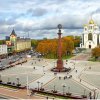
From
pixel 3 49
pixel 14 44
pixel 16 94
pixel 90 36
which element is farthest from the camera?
pixel 90 36

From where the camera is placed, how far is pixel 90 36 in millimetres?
152250

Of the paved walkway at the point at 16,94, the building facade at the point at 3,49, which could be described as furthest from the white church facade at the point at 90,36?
the paved walkway at the point at 16,94

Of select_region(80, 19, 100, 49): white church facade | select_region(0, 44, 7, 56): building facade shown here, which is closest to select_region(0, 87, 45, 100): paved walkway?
select_region(0, 44, 7, 56): building facade

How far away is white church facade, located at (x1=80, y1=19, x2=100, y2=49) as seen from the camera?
150875 millimetres

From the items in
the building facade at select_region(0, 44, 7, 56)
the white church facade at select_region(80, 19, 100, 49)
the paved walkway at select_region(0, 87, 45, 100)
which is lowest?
the paved walkway at select_region(0, 87, 45, 100)

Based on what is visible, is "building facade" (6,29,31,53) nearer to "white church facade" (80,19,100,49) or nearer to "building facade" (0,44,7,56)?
"building facade" (0,44,7,56)

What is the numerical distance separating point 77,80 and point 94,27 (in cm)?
9897

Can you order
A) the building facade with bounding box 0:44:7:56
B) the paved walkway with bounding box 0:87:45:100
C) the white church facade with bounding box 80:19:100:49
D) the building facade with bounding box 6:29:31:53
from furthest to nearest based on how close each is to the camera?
the white church facade with bounding box 80:19:100:49 → the building facade with bounding box 6:29:31:53 → the building facade with bounding box 0:44:7:56 → the paved walkway with bounding box 0:87:45:100

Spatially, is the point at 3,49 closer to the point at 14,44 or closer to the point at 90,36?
the point at 14,44

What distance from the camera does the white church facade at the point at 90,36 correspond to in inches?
5940

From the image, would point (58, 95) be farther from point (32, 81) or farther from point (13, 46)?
point (13, 46)

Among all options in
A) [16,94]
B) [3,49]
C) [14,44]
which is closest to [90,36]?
[14,44]

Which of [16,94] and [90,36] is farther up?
Answer: [90,36]

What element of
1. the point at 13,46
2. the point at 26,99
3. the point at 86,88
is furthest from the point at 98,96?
the point at 13,46
